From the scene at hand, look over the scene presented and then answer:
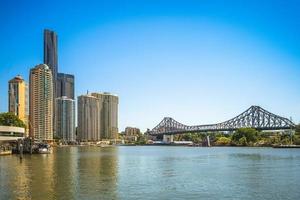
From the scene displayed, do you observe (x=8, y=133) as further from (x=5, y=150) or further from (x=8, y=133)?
(x=5, y=150)

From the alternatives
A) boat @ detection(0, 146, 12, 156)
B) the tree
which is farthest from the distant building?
the tree

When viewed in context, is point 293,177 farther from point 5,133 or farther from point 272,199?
point 5,133

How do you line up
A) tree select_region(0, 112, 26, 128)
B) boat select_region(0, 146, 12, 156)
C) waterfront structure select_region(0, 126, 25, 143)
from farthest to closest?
tree select_region(0, 112, 26, 128)
waterfront structure select_region(0, 126, 25, 143)
boat select_region(0, 146, 12, 156)

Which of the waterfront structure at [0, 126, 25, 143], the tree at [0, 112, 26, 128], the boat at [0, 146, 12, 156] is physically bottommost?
the boat at [0, 146, 12, 156]

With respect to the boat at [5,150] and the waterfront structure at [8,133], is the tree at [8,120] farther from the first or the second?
the boat at [5,150]

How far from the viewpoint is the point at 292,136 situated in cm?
18825

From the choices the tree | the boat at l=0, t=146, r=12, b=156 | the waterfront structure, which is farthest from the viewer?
the tree

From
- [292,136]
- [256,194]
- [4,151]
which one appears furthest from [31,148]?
[292,136]

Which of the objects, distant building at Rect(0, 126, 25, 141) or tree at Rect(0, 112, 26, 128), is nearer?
distant building at Rect(0, 126, 25, 141)

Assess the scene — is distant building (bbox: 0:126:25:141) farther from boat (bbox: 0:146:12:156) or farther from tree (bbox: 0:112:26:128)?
tree (bbox: 0:112:26:128)

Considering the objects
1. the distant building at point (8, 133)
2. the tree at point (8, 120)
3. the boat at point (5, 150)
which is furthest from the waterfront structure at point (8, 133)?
the tree at point (8, 120)

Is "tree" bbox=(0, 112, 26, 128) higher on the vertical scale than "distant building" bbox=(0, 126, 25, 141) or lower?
higher

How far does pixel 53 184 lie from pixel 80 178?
5.90 m

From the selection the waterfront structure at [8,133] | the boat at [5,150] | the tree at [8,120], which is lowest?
the boat at [5,150]
